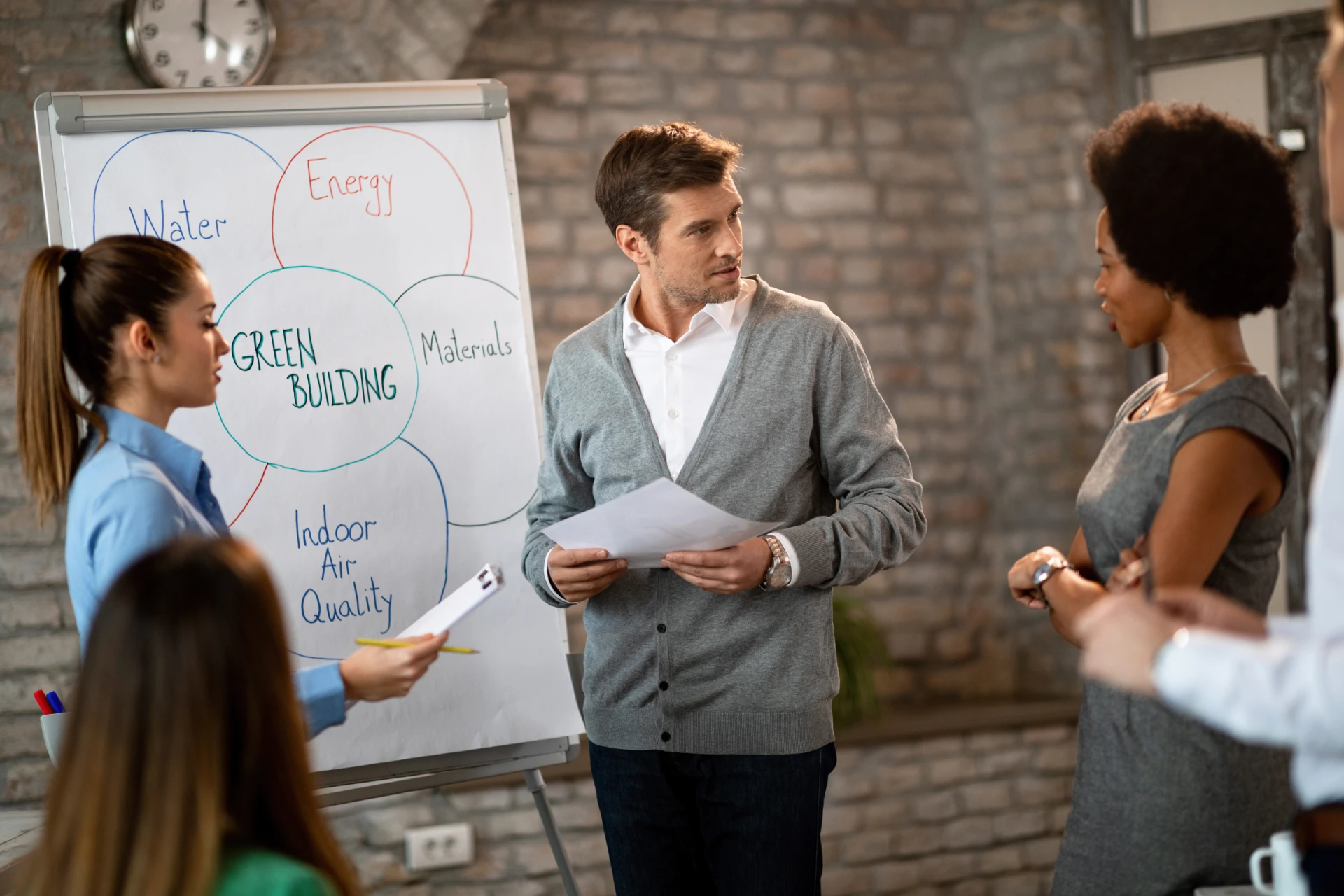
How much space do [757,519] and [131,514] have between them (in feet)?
2.84

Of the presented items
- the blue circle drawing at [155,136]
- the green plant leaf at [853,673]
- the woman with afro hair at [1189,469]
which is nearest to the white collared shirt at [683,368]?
the woman with afro hair at [1189,469]

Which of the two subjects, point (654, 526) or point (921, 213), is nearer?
point (654, 526)

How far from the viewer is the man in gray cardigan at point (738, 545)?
1.71m

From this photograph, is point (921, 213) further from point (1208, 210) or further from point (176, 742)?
point (176, 742)

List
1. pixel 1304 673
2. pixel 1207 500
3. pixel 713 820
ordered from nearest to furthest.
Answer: pixel 1304 673 < pixel 1207 500 < pixel 713 820

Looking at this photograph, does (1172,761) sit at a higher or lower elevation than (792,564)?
lower

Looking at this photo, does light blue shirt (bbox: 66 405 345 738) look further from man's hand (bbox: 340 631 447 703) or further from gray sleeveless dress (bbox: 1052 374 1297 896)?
gray sleeveless dress (bbox: 1052 374 1297 896)

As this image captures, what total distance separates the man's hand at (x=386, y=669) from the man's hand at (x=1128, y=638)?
0.81 m

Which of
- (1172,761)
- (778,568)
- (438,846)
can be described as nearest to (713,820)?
(778,568)

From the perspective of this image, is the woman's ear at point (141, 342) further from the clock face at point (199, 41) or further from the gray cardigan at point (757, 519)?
the clock face at point (199, 41)

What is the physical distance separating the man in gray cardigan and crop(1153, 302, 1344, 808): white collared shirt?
0.78 m

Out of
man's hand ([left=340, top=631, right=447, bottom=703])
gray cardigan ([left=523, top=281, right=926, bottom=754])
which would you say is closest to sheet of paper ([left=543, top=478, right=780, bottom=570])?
gray cardigan ([left=523, top=281, right=926, bottom=754])

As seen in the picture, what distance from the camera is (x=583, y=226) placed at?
3861 millimetres

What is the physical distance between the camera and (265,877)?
2.98 feet
